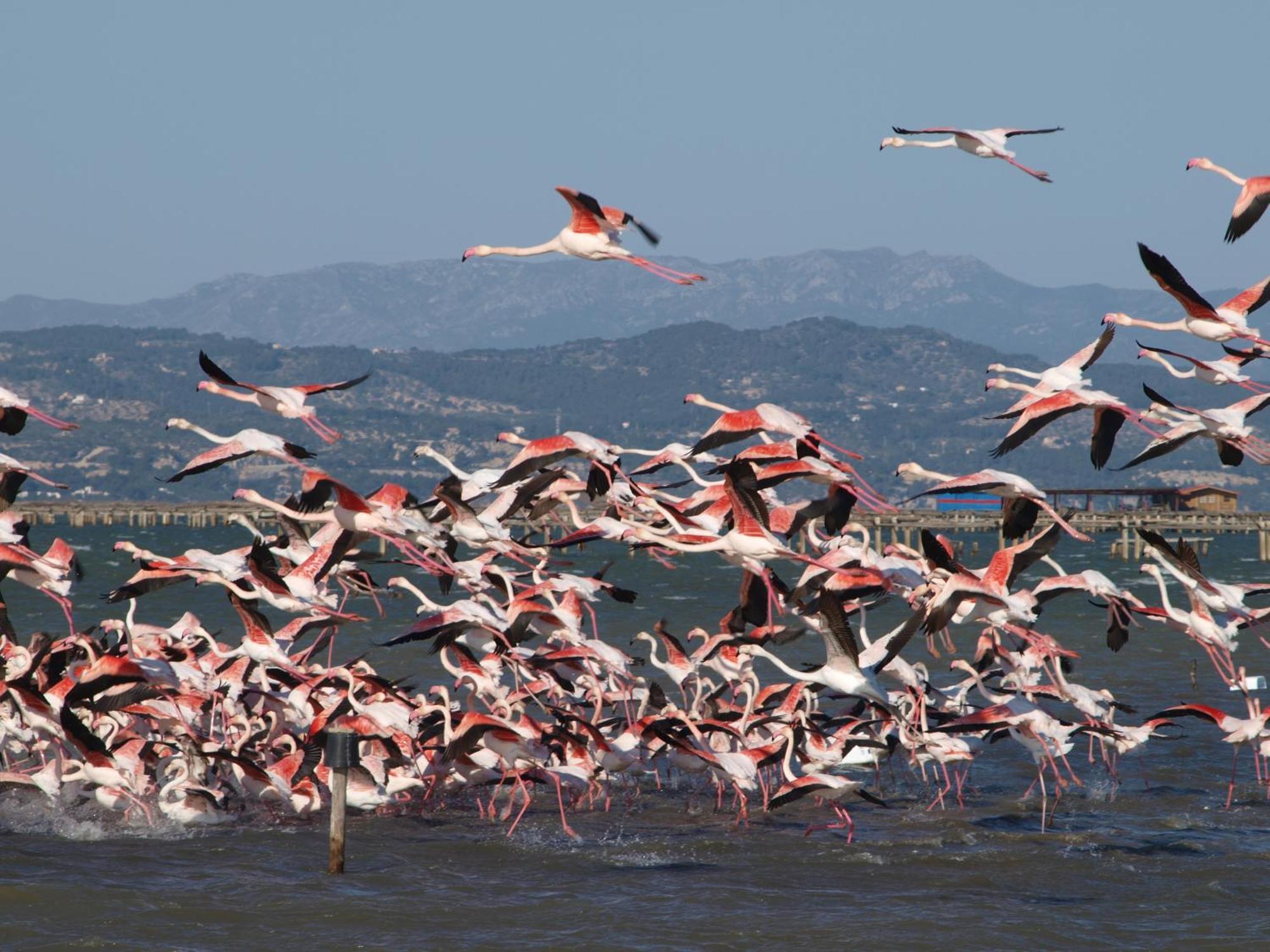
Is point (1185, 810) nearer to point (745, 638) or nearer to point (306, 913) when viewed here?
point (745, 638)

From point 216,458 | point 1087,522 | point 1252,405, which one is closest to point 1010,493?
point 1252,405

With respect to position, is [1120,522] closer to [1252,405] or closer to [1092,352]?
[1252,405]

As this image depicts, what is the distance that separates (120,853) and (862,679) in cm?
691

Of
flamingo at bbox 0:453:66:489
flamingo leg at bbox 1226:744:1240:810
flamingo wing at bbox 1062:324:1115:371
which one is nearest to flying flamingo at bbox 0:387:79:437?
flamingo at bbox 0:453:66:489

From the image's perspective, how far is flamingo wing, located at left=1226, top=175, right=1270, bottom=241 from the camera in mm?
13398

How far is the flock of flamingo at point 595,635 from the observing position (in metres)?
13.0

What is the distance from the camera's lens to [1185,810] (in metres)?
16.9

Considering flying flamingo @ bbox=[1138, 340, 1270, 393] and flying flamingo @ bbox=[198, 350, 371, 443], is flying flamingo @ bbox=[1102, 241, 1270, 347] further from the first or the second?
flying flamingo @ bbox=[198, 350, 371, 443]

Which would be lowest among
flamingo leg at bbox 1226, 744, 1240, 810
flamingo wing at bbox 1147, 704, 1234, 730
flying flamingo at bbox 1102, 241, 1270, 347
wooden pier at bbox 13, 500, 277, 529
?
flamingo leg at bbox 1226, 744, 1240, 810

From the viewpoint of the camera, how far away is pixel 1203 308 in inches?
514

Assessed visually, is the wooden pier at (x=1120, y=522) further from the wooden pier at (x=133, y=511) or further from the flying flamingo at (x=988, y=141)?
the flying flamingo at (x=988, y=141)

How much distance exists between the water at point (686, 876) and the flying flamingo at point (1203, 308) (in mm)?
4544

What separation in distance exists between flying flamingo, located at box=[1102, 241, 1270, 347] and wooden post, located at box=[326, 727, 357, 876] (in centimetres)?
679

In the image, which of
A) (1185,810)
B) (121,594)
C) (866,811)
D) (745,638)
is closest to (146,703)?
(121,594)
